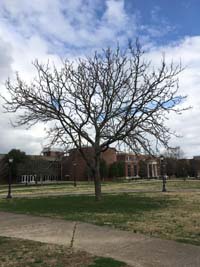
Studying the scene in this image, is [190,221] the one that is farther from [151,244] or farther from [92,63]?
[92,63]

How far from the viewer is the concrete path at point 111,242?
7441 mm

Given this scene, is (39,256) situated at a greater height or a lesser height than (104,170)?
lesser

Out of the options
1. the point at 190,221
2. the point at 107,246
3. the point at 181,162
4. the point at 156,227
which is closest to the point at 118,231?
the point at 156,227

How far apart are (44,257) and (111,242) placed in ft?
6.77

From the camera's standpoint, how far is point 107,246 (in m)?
8.66

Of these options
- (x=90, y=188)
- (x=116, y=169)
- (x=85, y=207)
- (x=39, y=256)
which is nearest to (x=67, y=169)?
(x=116, y=169)

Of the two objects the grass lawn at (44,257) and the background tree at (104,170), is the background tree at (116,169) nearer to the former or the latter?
the background tree at (104,170)

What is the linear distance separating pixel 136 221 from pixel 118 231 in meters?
2.16

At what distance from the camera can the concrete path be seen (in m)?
7.44

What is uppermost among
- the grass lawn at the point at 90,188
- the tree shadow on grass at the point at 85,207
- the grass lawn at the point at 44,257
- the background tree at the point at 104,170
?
the background tree at the point at 104,170

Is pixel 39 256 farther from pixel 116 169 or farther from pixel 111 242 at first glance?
pixel 116 169

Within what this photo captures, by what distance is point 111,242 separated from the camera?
9.16 meters

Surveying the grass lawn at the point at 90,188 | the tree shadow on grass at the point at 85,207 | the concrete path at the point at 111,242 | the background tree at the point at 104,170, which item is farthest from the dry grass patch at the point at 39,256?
the background tree at the point at 104,170

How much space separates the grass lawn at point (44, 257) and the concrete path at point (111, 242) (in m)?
0.41
